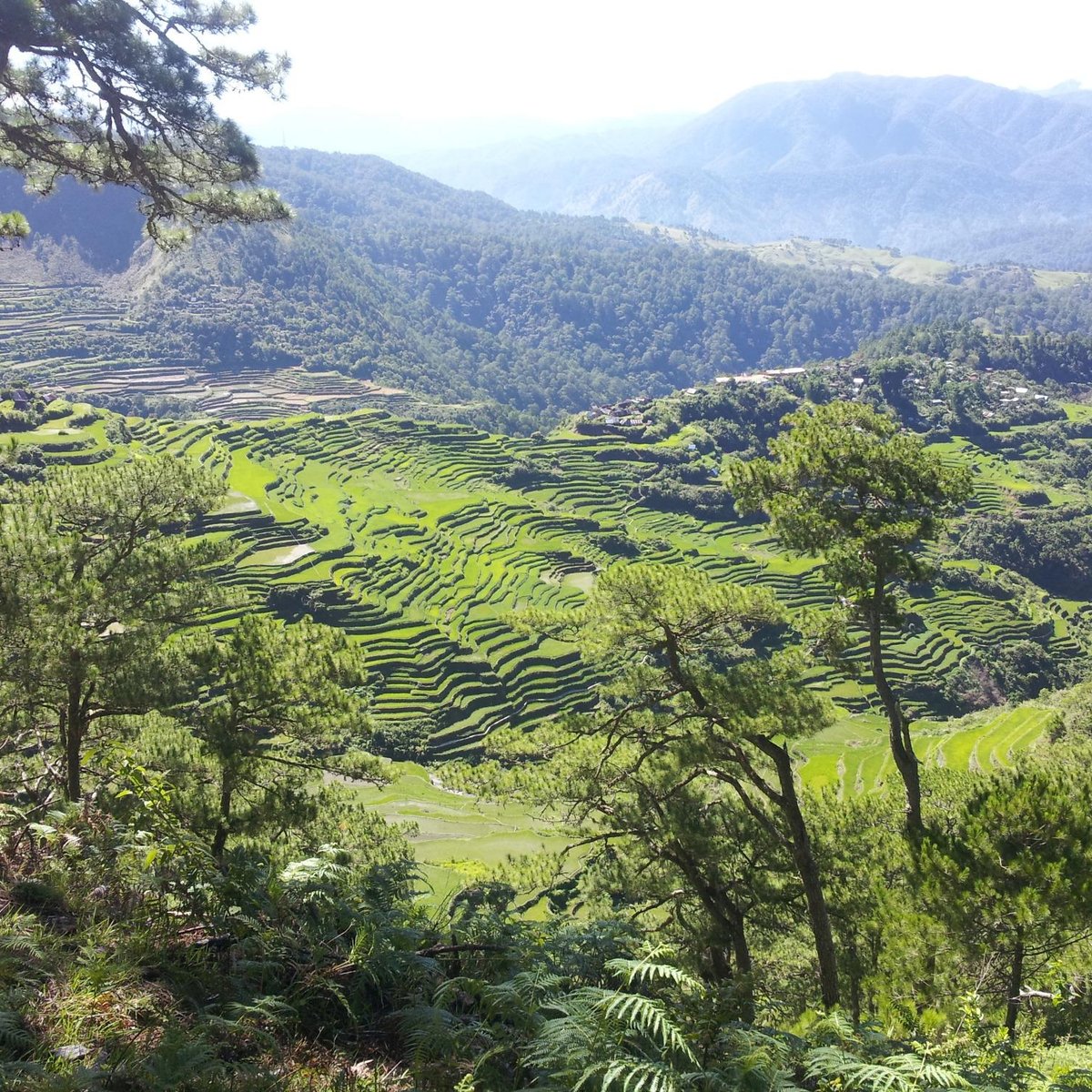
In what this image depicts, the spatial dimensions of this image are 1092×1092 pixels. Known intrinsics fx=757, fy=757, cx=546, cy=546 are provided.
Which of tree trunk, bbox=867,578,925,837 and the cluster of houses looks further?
the cluster of houses

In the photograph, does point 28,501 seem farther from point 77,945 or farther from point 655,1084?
point 655,1084

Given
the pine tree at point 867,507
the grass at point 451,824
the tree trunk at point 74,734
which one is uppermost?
the pine tree at point 867,507

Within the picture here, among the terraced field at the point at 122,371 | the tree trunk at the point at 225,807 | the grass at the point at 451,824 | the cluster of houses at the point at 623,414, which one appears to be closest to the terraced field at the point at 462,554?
the grass at the point at 451,824

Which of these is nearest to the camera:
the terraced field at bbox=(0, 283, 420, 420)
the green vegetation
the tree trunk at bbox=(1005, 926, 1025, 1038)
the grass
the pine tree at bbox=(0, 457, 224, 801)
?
the green vegetation

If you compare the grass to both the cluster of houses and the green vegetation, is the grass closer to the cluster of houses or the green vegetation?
the green vegetation

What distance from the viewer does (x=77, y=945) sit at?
335 cm

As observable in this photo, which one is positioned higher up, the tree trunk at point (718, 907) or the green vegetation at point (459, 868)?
the green vegetation at point (459, 868)

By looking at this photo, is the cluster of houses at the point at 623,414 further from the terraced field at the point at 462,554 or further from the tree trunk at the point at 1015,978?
the tree trunk at the point at 1015,978

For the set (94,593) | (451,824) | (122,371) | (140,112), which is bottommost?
(451,824)

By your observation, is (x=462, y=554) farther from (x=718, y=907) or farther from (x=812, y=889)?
(x=812, y=889)

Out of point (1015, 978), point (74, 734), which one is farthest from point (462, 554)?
point (1015, 978)

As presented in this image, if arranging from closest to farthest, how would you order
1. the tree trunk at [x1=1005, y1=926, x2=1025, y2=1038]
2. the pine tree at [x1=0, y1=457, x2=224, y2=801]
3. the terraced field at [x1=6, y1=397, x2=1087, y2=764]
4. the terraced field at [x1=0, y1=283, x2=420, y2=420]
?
the tree trunk at [x1=1005, y1=926, x2=1025, y2=1038]
the pine tree at [x1=0, y1=457, x2=224, y2=801]
the terraced field at [x1=6, y1=397, x2=1087, y2=764]
the terraced field at [x1=0, y1=283, x2=420, y2=420]

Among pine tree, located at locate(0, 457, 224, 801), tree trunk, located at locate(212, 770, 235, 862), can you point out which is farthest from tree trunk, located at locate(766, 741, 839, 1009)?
pine tree, located at locate(0, 457, 224, 801)

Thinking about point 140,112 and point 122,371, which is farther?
point 122,371
